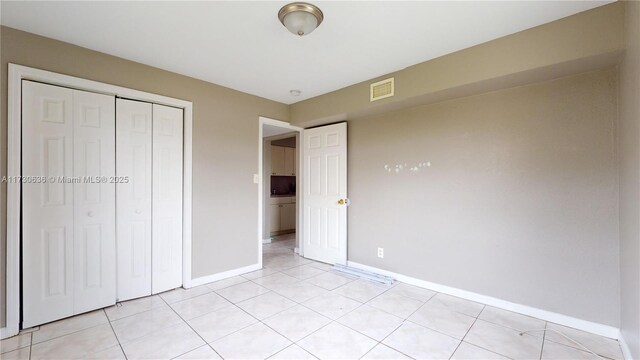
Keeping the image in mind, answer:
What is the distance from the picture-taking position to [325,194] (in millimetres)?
4121

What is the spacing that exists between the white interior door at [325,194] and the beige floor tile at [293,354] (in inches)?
77.8

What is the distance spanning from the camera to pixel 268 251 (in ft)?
16.1

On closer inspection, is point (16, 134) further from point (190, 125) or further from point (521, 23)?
point (521, 23)

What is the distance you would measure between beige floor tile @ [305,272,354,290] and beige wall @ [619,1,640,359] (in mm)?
2379

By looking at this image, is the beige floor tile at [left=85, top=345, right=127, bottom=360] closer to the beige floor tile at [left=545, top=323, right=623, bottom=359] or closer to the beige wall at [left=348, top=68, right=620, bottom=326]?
the beige wall at [left=348, top=68, right=620, bottom=326]

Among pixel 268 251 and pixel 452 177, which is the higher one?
pixel 452 177

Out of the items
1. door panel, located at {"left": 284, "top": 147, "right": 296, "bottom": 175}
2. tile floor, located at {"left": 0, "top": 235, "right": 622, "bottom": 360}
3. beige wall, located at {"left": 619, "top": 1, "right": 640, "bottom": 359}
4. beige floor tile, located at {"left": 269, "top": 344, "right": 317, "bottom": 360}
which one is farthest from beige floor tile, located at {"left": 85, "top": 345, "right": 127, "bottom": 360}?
door panel, located at {"left": 284, "top": 147, "right": 296, "bottom": 175}

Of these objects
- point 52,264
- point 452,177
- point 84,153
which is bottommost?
point 52,264

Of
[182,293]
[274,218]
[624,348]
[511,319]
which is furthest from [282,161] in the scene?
[624,348]

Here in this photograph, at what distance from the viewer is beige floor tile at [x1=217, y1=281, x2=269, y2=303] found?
9.54ft

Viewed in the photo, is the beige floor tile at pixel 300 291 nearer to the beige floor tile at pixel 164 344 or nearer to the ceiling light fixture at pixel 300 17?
the beige floor tile at pixel 164 344

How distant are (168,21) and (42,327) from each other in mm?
2766

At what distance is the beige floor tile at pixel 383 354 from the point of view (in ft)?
6.20

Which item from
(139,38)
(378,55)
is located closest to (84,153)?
(139,38)
